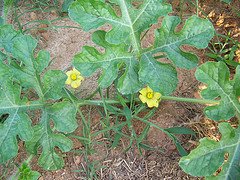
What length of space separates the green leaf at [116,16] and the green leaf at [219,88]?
0.33 metres

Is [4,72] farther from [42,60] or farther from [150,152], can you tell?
[150,152]

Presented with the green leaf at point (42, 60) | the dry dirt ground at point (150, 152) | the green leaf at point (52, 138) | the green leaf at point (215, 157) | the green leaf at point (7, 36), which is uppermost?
the green leaf at point (7, 36)

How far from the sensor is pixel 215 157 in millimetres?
2039

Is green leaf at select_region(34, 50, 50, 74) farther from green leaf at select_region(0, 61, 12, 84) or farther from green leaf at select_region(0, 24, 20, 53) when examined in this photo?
green leaf at select_region(0, 24, 20, 53)

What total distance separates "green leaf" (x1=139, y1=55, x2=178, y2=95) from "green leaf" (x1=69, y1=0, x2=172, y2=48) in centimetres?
14

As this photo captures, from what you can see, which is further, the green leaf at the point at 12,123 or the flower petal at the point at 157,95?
the flower petal at the point at 157,95

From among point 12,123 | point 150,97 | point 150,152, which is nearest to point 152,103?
point 150,97

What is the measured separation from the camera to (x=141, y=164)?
8.40ft

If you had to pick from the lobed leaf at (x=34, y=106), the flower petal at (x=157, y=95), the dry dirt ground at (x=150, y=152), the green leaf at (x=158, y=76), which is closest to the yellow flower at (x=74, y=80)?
the dry dirt ground at (x=150, y=152)

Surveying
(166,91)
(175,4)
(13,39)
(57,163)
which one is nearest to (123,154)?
(57,163)

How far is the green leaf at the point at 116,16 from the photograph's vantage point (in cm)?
218

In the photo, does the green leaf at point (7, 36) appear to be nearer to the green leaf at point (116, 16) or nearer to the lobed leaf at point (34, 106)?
the lobed leaf at point (34, 106)

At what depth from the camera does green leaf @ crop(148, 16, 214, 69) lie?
84.4 inches

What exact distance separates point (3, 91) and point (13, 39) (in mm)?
292
